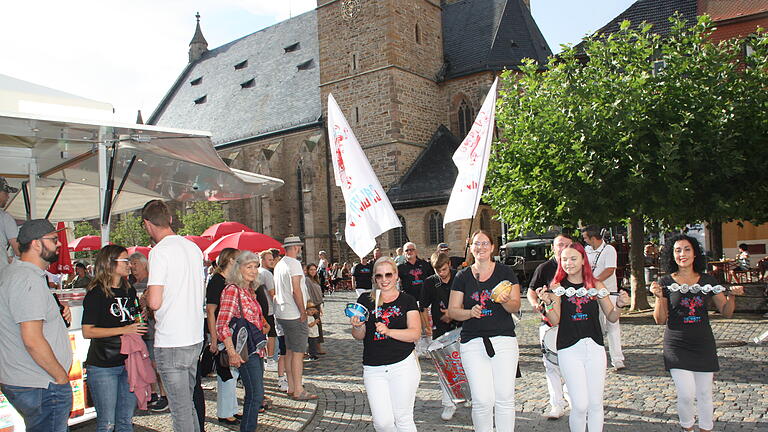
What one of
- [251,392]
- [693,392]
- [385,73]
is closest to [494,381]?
[693,392]

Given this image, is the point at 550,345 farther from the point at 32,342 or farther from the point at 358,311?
the point at 32,342

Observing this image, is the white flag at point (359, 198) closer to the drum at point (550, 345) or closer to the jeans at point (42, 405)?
the drum at point (550, 345)

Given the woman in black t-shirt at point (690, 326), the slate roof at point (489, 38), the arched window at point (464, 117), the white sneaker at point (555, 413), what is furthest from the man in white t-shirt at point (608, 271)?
the arched window at point (464, 117)

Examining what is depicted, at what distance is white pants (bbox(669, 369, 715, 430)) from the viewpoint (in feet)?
14.8

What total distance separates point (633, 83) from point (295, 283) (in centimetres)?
760

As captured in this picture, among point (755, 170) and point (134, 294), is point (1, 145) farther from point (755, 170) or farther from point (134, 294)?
point (755, 170)

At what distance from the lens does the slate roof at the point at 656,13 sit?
22516 millimetres

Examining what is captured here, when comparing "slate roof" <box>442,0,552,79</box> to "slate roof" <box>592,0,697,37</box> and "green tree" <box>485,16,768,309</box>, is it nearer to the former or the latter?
"slate roof" <box>592,0,697,37</box>

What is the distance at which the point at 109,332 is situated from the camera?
4461mm

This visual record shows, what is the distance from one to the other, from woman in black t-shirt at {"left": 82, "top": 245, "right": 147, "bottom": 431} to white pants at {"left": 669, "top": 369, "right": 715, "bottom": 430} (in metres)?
3.89

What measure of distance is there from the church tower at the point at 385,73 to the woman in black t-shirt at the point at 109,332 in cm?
2280

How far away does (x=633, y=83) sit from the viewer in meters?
11.2

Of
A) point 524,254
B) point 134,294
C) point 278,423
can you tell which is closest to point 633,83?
point 278,423

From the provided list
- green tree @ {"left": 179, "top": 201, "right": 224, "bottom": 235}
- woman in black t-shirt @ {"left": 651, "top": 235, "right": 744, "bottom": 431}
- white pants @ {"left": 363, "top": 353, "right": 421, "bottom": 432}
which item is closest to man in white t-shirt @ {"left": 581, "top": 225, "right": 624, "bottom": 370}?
woman in black t-shirt @ {"left": 651, "top": 235, "right": 744, "bottom": 431}
